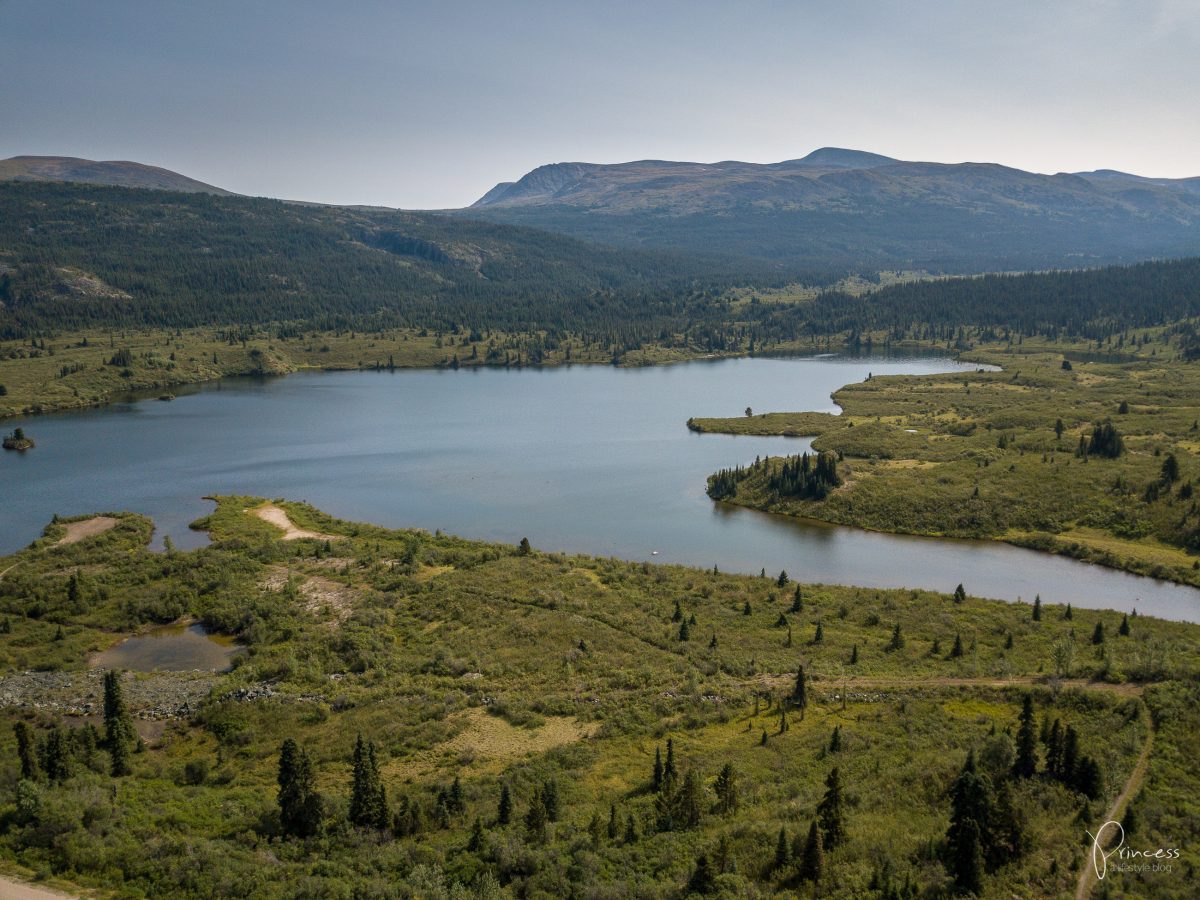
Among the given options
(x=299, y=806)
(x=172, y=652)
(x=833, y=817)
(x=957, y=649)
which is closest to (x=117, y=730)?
(x=299, y=806)

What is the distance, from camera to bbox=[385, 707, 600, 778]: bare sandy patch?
35.9 m

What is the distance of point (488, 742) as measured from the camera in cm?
3800

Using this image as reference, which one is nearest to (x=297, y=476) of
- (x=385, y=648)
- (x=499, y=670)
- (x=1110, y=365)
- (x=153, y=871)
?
(x=385, y=648)

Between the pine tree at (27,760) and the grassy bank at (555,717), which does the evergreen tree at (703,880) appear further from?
the pine tree at (27,760)

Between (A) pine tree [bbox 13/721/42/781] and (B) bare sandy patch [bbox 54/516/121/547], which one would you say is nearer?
(A) pine tree [bbox 13/721/42/781]

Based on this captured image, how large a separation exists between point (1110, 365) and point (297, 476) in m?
178

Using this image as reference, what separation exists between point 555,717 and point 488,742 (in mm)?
3999

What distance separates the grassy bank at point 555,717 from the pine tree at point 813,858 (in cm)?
28

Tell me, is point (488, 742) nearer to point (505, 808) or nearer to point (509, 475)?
point (505, 808)

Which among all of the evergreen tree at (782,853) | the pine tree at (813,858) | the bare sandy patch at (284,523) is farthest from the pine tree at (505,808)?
the bare sandy patch at (284,523)

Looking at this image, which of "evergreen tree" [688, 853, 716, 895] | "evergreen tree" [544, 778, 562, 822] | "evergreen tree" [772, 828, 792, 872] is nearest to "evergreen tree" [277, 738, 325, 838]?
"evergreen tree" [544, 778, 562, 822]

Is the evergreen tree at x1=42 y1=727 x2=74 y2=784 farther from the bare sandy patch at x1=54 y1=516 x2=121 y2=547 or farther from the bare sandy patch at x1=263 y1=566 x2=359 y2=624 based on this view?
the bare sandy patch at x1=54 y1=516 x2=121 y2=547

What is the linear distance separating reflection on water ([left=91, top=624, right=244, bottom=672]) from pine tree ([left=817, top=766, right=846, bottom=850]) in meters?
37.8

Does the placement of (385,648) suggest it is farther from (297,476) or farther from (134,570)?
(297,476)
